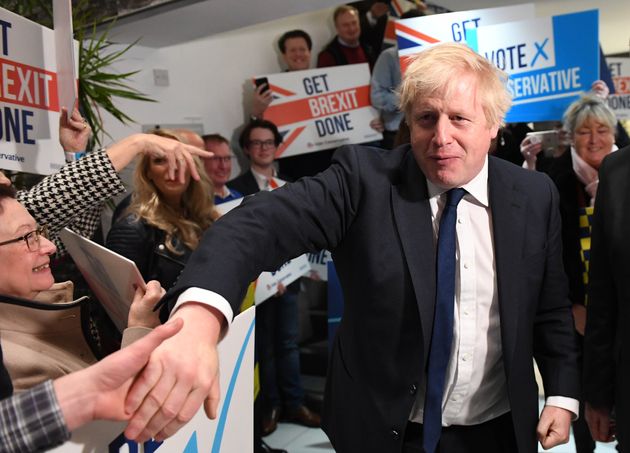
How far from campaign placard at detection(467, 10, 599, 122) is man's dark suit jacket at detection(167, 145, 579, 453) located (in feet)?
6.82

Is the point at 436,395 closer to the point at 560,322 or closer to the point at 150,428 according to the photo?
the point at 560,322

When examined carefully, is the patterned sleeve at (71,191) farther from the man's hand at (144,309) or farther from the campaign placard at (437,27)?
the campaign placard at (437,27)

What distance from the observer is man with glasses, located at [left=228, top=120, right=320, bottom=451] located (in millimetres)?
4434

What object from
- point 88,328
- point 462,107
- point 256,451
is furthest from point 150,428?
point 256,451

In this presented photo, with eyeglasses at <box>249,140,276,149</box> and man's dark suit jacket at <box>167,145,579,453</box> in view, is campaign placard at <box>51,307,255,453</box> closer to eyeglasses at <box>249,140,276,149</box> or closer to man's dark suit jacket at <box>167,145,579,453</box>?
man's dark suit jacket at <box>167,145,579,453</box>

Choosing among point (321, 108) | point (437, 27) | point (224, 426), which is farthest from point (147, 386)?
point (321, 108)

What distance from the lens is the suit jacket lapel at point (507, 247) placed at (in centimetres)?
161

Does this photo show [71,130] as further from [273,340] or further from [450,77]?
[273,340]

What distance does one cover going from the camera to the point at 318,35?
629 cm

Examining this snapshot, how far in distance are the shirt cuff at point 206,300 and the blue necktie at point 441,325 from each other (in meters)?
0.63

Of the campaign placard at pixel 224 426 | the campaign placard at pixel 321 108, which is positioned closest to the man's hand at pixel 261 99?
the campaign placard at pixel 321 108

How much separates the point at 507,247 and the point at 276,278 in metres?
2.64

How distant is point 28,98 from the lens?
244 cm

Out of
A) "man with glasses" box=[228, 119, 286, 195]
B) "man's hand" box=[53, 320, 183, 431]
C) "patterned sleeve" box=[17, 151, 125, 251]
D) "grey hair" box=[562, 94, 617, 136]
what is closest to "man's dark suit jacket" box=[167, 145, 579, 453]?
"man's hand" box=[53, 320, 183, 431]
